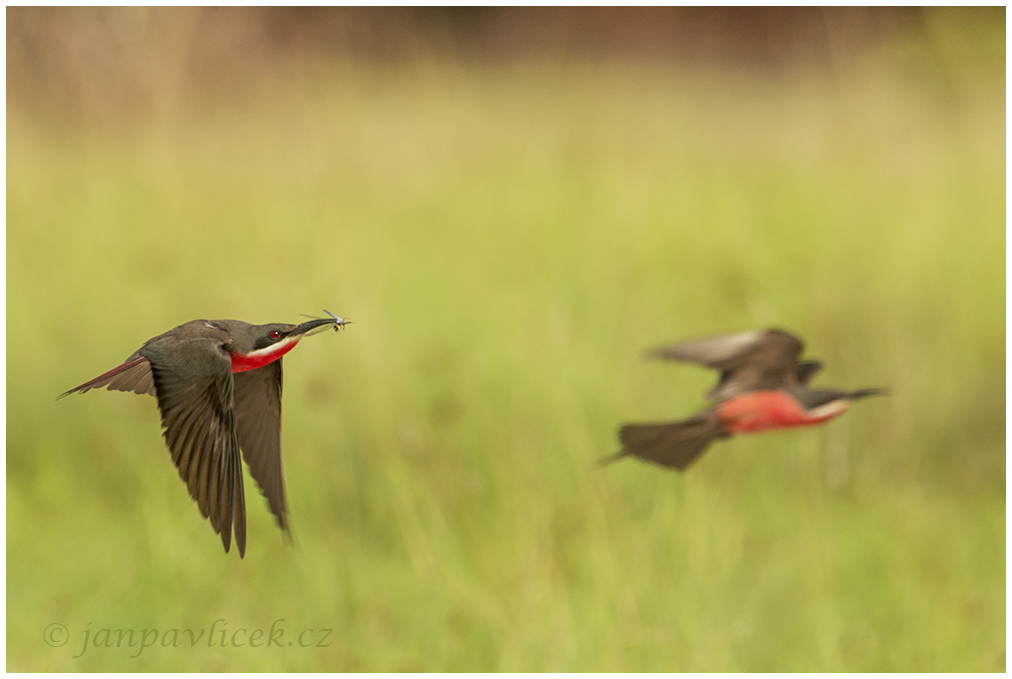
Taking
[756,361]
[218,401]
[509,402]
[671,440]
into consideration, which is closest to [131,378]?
[218,401]

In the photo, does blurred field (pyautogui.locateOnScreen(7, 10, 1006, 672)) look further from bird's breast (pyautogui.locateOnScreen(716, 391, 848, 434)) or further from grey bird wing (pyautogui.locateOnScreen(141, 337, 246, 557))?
grey bird wing (pyautogui.locateOnScreen(141, 337, 246, 557))

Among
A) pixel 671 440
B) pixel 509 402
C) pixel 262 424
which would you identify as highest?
pixel 262 424

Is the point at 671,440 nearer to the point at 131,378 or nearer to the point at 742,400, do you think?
the point at 742,400

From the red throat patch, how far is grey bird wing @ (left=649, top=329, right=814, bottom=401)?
571mm

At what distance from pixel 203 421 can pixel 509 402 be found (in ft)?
6.86

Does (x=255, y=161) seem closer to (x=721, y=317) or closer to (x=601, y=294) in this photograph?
(x=601, y=294)

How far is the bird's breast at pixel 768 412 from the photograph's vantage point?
975 millimetres

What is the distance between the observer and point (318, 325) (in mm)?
566

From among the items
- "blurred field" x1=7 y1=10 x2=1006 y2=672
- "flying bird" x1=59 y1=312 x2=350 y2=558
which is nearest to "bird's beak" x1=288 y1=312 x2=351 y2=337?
"flying bird" x1=59 y1=312 x2=350 y2=558

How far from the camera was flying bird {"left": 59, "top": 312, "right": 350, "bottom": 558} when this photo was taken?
578mm

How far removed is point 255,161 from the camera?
122 inches

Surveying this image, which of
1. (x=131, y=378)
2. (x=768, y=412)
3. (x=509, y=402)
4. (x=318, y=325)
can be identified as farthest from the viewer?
(x=509, y=402)

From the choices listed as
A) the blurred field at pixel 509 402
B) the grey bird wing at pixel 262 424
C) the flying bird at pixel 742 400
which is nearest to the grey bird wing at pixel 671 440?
the flying bird at pixel 742 400

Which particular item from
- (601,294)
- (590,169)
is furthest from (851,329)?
(590,169)
